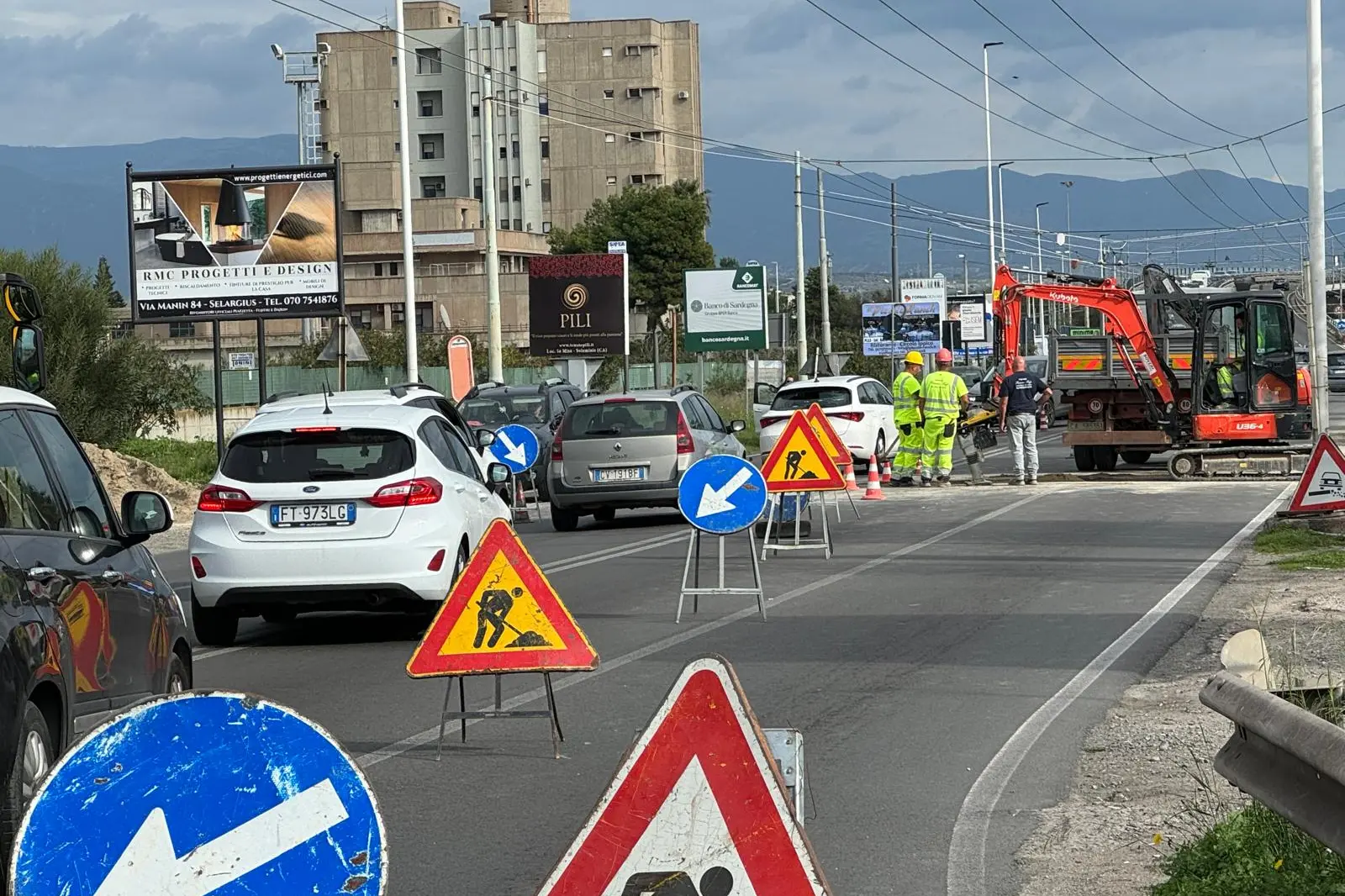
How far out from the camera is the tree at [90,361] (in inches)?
1321

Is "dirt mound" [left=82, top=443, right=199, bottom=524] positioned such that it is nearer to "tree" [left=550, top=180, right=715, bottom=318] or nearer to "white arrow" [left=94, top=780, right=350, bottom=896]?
"white arrow" [left=94, top=780, right=350, bottom=896]

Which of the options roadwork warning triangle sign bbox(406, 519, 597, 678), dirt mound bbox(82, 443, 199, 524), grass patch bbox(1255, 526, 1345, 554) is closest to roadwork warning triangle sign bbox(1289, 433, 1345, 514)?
grass patch bbox(1255, 526, 1345, 554)

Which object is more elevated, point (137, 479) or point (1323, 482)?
point (1323, 482)

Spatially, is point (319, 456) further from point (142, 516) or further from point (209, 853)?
point (209, 853)

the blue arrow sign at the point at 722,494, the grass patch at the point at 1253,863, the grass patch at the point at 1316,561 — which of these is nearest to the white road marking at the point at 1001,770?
the grass patch at the point at 1253,863

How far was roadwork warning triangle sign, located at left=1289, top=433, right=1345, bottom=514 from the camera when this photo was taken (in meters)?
18.0

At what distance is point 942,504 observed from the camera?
2555 cm

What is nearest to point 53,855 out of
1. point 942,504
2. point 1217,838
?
point 1217,838

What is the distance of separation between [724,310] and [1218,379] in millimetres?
31245

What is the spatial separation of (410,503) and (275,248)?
21.7 m

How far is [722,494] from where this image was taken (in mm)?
13805

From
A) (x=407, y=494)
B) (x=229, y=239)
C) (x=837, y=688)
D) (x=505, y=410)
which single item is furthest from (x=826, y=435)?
(x=229, y=239)

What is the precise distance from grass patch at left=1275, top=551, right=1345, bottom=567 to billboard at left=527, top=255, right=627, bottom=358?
36.1 m

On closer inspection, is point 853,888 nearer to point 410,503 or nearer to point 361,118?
point 410,503
